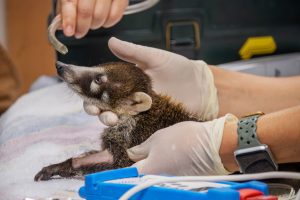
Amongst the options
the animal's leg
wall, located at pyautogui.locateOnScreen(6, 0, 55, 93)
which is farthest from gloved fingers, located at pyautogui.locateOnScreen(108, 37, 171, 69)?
wall, located at pyautogui.locateOnScreen(6, 0, 55, 93)

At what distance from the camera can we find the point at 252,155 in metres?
0.66

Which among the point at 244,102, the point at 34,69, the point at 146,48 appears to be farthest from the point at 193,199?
the point at 34,69

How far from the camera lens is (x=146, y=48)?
2.45 ft

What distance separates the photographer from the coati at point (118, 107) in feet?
2.30

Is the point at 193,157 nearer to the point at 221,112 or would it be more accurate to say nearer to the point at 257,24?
the point at 221,112

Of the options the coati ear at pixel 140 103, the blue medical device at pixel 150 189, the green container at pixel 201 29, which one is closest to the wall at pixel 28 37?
the green container at pixel 201 29

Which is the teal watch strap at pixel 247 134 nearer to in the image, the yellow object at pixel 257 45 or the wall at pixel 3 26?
the yellow object at pixel 257 45

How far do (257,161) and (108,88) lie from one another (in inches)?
6.9

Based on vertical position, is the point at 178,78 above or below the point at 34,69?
above

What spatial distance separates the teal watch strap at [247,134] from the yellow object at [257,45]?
0.82 feet

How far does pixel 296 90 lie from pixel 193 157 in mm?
285

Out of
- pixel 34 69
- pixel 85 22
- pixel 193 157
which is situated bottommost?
pixel 34 69

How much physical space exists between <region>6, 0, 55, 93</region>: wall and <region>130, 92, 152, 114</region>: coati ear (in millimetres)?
382

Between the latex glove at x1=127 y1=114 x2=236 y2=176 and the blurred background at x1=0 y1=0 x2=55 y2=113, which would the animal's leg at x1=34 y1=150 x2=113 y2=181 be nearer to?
the latex glove at x1=127 y1=114 x2=236 y2=176
